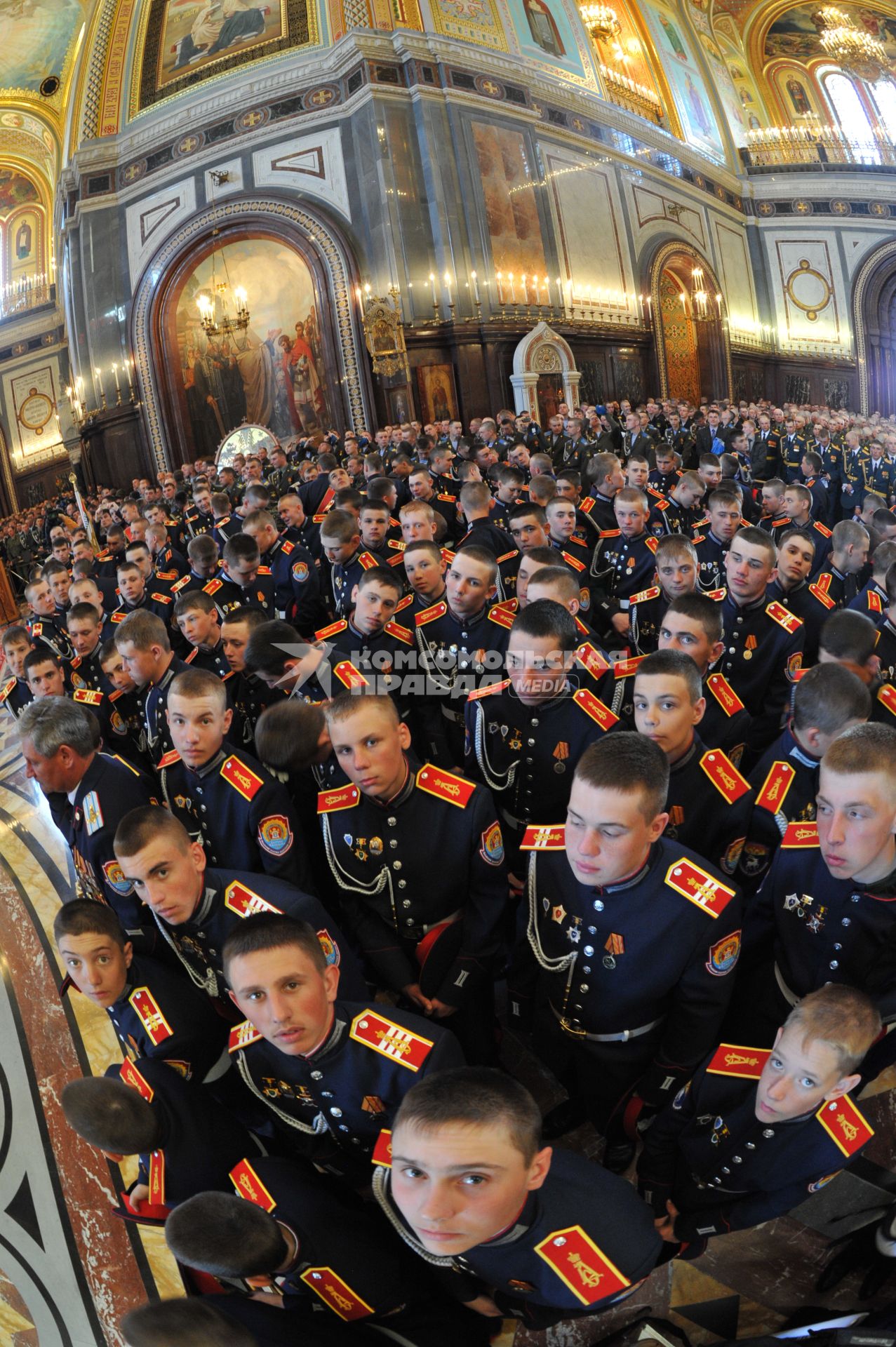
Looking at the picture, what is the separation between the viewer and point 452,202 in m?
15.2

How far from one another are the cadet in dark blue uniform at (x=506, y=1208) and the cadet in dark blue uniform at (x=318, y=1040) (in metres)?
0.21

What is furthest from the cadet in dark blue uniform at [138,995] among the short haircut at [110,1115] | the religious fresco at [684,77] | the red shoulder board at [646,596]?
the religious fresco at [684,77]

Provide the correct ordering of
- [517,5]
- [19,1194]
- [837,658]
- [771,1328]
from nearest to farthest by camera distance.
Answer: [771,1328] → [19,1194] → [837,658] → [517,5]

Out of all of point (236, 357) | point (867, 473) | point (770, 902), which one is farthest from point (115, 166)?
point (770, 902)

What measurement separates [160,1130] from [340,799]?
1127 millimetres

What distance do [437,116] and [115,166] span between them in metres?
7.14

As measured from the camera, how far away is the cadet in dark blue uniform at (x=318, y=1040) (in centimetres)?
186

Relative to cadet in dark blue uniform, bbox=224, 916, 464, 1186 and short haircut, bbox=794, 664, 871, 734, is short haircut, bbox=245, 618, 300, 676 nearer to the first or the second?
cadet in dark blue uniform, bbox=224, 916, 464, 1186

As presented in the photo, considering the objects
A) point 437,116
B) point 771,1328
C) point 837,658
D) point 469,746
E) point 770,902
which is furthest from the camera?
point 437,116

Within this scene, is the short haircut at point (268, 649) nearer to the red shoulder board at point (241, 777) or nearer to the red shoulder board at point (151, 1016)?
the red shoulder board at point (241, 777)

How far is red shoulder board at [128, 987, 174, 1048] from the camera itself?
2.29 meters

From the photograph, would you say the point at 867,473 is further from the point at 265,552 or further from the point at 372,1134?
the point at 372,1134

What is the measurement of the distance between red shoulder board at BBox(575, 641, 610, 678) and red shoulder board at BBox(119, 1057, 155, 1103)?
2256mm

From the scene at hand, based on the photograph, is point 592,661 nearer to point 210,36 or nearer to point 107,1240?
point 107,1240
